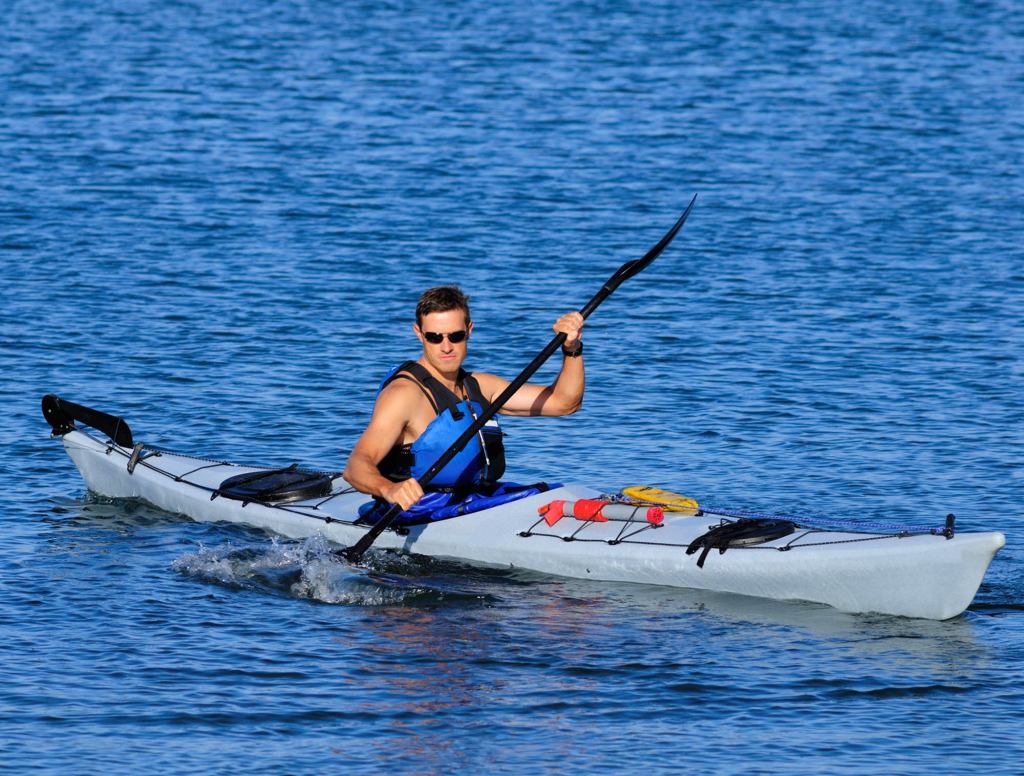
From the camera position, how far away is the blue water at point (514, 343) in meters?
6.95

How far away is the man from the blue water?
1.78 feet

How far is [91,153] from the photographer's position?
67.6 feet

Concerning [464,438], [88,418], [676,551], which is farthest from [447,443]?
[88,418]

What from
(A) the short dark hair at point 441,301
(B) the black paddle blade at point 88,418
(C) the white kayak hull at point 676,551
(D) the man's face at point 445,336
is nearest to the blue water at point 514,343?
(C) the white kayak hull at point 676,551

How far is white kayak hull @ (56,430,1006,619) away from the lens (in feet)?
25.2

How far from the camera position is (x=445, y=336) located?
812 centimetres

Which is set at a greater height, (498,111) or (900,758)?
(498,111)

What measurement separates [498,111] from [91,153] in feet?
18.5

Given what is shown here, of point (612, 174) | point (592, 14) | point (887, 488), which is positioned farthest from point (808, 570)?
point (592, 14)

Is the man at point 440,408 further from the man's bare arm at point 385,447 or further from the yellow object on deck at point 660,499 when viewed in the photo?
the yellow object on deck at point 660,499

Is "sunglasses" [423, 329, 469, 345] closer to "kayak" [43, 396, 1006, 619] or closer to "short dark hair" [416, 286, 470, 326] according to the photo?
"short dark hair" [416, 286, 470, 326]

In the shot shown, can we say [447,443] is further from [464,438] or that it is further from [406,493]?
[406,493]

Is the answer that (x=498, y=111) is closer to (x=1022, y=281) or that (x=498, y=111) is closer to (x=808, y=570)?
(x=1022, y=281)

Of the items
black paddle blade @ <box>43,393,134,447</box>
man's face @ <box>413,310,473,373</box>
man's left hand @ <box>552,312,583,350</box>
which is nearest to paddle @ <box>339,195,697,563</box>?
man's left hand @ <box>552,312,583,350</box>
